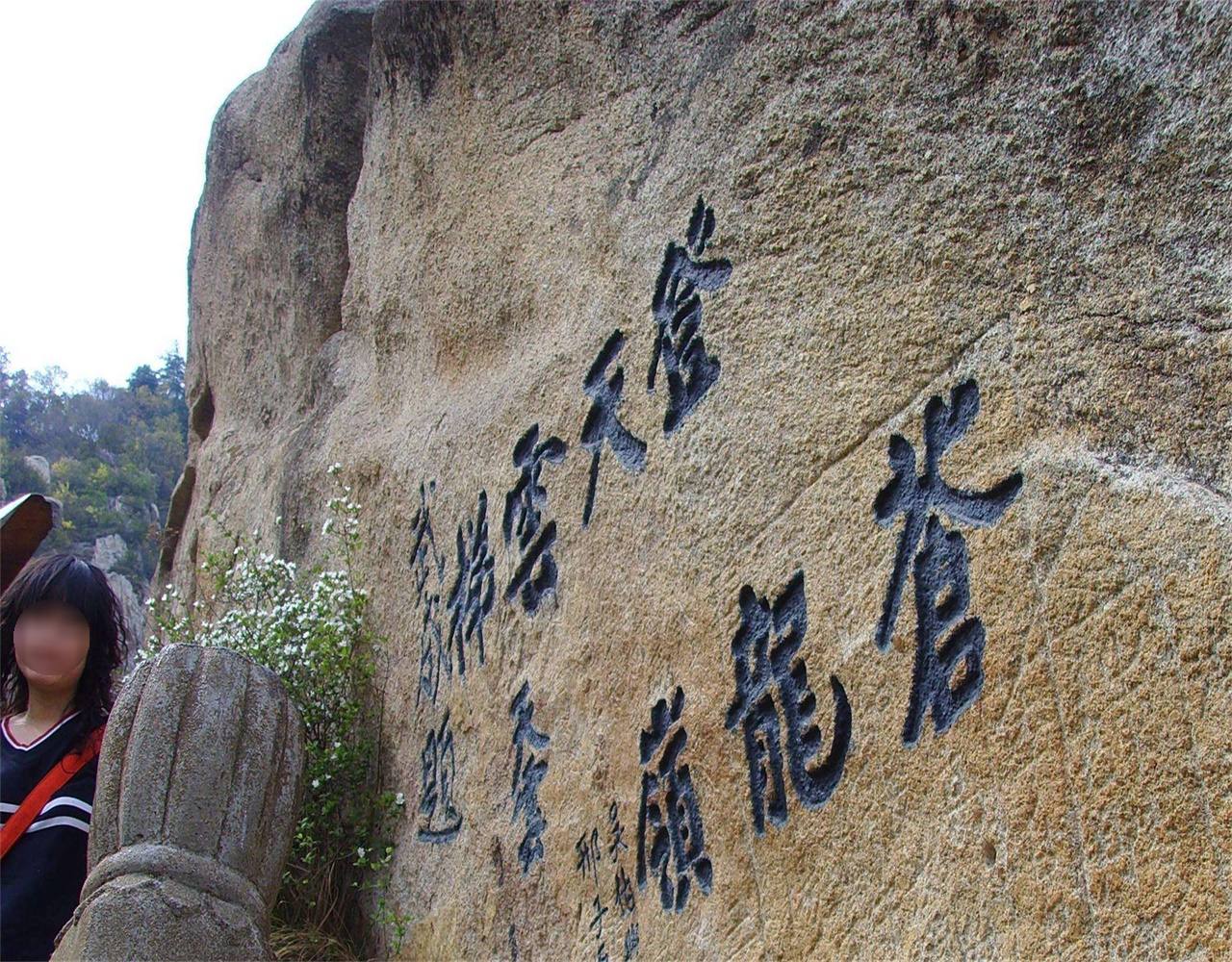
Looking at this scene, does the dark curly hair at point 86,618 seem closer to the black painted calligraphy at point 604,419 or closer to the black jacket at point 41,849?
the black jacket at point 41,849

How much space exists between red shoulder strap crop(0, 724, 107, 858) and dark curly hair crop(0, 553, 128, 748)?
26 mm

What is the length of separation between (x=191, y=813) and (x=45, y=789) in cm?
34

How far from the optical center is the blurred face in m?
2.93

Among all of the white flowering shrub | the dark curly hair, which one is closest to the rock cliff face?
the white flowering shrub

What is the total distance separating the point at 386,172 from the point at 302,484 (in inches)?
51.2

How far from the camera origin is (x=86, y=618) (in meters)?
2.99

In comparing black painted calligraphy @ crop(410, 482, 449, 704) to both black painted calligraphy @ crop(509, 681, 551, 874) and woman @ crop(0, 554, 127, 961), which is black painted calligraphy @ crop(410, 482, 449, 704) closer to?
black painted calligraphy @ crop(509, 681, 551, 874)

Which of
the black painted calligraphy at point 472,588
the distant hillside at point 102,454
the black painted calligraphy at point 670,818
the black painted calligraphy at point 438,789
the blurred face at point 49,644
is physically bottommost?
the black painted calligraphy at point 670,818

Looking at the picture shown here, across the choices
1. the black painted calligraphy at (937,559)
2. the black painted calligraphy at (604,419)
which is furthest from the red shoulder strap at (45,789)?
the black painted calligraphy at (937,559)

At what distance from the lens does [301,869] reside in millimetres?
4117

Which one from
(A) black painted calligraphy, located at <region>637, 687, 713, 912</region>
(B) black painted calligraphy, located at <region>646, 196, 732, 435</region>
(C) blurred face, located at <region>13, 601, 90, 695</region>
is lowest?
(A) black painted calligraphy, located at <region>637, 687, 713, 912</region>

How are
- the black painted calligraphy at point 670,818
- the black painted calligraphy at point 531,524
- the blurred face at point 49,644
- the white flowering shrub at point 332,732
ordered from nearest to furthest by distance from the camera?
the black painted calligraphy at point 670,818
the blurred face at point 49,644
the black painted calligraphy at point 531,524
the white flowering shrub at point 332,732

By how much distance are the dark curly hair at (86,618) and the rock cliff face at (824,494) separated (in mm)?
1023

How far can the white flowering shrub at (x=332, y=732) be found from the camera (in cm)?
405
